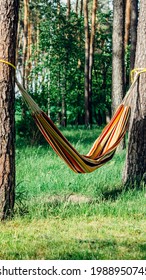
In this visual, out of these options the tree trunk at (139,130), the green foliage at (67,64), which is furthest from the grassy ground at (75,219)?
the green foliage at (67,64)

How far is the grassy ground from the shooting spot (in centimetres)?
433

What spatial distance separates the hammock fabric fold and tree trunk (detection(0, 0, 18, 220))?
174mm

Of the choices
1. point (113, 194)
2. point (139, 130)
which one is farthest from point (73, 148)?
point (139, 130)

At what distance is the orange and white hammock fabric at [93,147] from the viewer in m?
5.38

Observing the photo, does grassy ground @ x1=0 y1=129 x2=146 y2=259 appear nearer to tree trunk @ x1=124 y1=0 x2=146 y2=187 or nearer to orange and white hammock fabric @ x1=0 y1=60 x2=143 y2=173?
tree trunk @ x1=124 y1=0 x2=146 y2=187

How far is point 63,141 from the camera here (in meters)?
5.39

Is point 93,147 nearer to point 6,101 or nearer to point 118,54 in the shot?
point 6,101

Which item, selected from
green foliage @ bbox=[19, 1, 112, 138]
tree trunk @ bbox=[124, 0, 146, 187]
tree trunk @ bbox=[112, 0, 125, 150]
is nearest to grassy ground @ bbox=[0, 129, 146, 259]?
tree trunk @ bbox=[124, 0, 146, 187]

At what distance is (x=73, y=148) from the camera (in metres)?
5.44

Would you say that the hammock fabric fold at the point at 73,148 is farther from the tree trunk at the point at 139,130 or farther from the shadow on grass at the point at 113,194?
the shadow on grass at the point at 113,194

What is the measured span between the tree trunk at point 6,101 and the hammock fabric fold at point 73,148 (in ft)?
0.57

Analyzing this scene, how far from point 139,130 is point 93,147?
0.79 metres

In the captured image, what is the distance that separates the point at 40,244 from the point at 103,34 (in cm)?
2008
